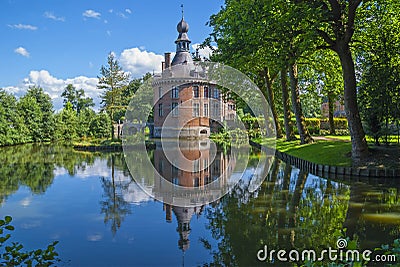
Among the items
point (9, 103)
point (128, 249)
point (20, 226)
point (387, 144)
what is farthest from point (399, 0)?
point (9, 103)

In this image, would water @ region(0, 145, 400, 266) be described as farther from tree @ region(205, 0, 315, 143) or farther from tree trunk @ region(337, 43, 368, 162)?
tree @ region(205, 0, 315, 143)

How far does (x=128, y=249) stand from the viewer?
18.8 ft

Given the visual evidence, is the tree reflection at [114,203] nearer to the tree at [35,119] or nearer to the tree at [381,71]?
the tree at [381,71]

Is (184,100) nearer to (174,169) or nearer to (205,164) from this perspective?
(205,164)

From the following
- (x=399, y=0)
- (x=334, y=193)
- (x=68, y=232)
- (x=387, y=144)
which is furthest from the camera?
(x=387, y=144)

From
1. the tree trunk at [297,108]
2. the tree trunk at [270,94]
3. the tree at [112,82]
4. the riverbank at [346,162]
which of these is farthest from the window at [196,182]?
the tree at [112,82]

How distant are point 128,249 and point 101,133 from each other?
1180 inches

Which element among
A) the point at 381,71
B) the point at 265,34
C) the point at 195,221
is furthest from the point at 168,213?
the point at 381,71

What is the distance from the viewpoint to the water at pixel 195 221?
18.4 ft

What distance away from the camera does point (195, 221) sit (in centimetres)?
737

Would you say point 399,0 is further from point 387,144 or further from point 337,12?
point 387,144

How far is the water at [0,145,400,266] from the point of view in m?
5.60

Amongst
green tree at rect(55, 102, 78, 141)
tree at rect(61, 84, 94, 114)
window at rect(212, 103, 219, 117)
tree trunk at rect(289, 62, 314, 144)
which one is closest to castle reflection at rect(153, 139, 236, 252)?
tree trunk at rect(289, 62, 314, 144)

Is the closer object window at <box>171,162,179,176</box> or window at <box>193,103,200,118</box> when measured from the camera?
window at <box>171,162,179,176</box>
